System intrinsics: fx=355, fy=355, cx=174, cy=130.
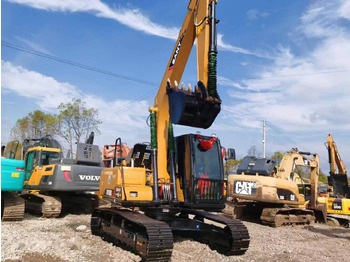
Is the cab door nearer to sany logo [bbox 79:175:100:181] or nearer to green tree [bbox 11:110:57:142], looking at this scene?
sany logo [bbox 79:175:100:181]

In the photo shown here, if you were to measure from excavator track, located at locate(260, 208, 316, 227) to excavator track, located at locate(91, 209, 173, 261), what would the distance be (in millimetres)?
6093

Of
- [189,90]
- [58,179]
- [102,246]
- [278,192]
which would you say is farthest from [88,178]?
[278,192]

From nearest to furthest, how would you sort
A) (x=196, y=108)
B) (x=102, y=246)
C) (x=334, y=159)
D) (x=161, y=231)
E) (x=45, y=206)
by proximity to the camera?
(x=161, y=231) < (x=196, y=108) < (x=102, y=246) < (x=45, y=206) < (x=334, y=159)

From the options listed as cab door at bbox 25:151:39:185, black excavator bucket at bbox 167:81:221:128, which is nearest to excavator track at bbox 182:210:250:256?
black excavator bucket at bbox 167:81:221:128

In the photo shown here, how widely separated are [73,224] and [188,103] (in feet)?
18.8

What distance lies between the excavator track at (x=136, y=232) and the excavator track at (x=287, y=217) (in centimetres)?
609

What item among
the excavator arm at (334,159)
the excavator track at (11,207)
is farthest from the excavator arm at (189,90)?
the excavator arm at (334,159)

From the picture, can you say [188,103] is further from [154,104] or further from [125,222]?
[125,222]

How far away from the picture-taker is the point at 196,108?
20.2 feet

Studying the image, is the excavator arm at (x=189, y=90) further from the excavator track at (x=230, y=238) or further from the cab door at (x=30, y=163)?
the cab door at (x=30, y=163)

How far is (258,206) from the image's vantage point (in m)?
13.5

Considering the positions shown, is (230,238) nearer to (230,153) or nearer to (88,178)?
(230,153)

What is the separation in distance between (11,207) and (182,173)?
5207mm

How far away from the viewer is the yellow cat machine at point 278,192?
12.0 metres
